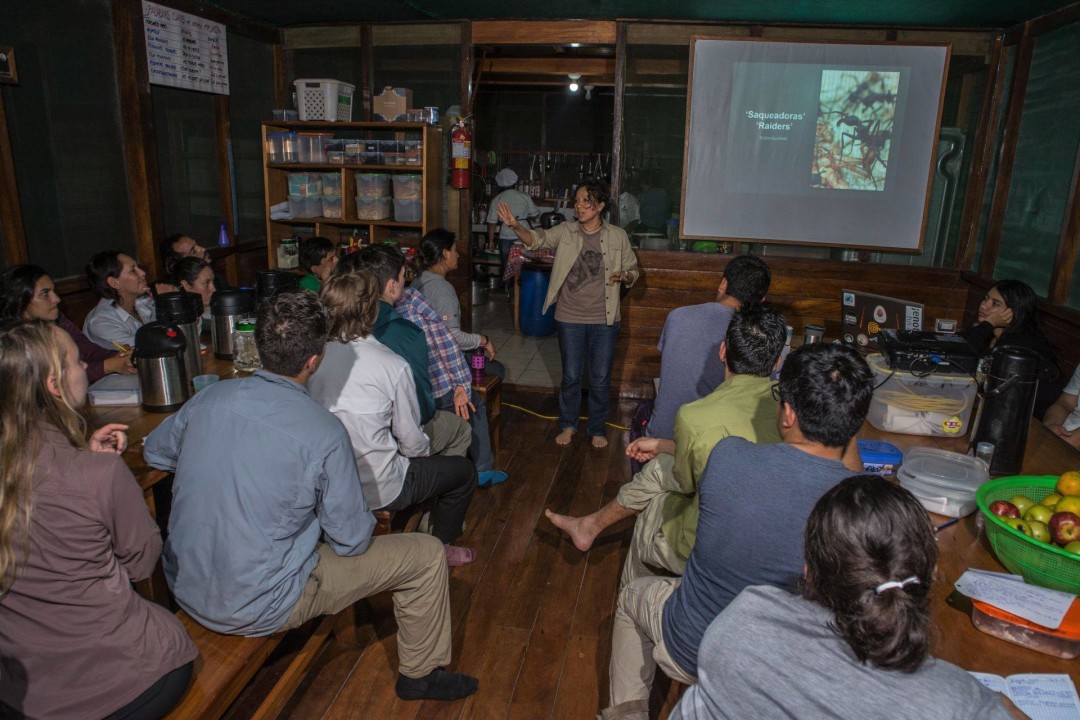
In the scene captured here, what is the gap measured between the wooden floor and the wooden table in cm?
84

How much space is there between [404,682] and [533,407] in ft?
9.35

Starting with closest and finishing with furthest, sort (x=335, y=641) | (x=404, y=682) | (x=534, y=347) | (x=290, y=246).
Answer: (x=404, y=682) < (x=335, y=641) < (x=290, y=246) < (x=534, y=347)

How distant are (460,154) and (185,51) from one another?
6.01ft

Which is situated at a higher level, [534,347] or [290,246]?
[290,246]

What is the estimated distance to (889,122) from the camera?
15.4 ft

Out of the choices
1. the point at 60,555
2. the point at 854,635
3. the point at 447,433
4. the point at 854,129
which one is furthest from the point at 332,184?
the point at 854,635

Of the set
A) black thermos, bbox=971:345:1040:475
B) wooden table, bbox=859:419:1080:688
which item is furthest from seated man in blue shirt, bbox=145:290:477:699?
black thermos, bbox=971:345:1040:475

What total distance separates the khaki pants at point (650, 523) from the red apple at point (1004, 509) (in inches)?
31.6

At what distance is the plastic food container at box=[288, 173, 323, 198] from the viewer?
5.29 meters

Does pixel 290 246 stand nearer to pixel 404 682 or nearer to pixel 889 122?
pixel 404 682

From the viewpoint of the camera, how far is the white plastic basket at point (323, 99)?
5.03m

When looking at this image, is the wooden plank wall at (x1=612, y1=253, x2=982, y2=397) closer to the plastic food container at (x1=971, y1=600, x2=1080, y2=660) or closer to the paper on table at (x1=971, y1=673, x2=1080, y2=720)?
the plastic food container at (x1=971, y1=600, x2=1080, y2=660)

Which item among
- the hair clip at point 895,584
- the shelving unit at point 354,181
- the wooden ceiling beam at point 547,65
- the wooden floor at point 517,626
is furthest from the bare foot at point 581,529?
the wooden ceiling beam at point 547,65

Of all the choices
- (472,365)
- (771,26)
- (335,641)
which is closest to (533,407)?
(472,365)
